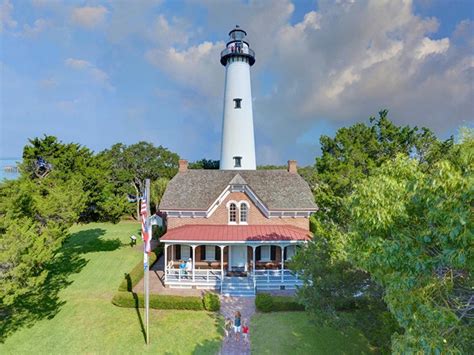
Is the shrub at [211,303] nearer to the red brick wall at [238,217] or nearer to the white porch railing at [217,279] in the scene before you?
the white porch railing at [217,279]

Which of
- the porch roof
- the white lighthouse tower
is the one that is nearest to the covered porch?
the porch roof

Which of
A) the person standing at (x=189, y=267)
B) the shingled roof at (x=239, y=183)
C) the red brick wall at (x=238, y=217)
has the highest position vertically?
the shingled roof at (x=239, y=183)

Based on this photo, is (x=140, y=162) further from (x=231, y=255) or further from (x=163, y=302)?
(x=163, y=302)

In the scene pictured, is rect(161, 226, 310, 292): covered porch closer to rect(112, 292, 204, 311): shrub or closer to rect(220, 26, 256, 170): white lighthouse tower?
rect(112, 292, 204, 311): shrub

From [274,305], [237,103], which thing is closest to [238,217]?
[274,305]

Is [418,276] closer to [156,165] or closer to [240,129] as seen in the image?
[240,129]

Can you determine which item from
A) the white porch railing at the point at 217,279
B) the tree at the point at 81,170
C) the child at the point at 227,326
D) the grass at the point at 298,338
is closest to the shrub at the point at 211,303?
the child at the point at 227,326
